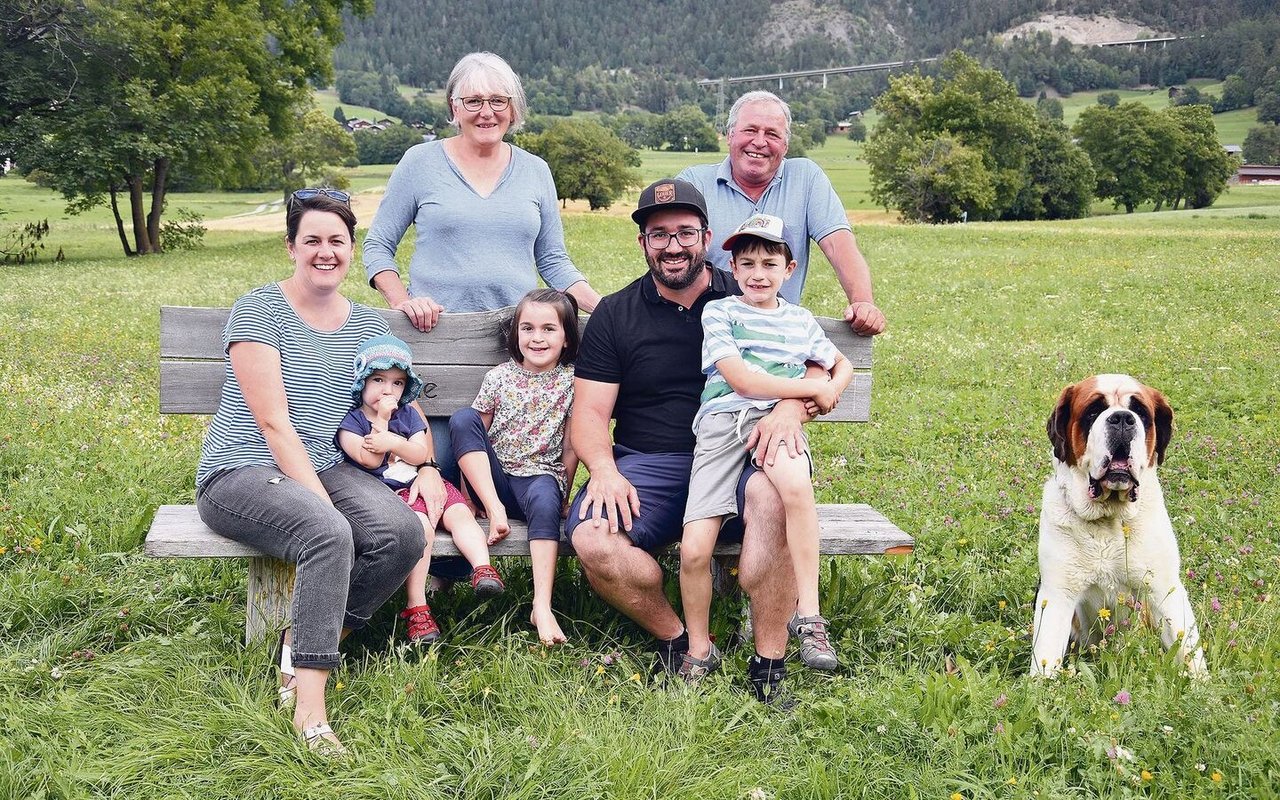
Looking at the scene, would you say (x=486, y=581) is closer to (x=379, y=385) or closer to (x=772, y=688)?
(x=379, y=385)

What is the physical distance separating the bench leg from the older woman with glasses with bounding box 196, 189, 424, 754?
0.45 feet

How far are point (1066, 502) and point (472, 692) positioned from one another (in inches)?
93.9

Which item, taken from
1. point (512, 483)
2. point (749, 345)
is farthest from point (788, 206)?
point (512, 483)

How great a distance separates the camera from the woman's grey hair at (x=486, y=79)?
4812 mm

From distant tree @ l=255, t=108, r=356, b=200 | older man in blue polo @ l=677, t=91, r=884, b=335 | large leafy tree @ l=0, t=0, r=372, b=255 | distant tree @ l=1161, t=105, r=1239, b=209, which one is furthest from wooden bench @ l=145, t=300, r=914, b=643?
distant tree @ l=1161, t=105, r=1239, b=209

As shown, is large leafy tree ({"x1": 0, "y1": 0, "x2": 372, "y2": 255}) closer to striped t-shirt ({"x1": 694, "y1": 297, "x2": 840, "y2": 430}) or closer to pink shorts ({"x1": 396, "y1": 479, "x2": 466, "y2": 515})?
pink shorts ({"x1": 396, "y1": 479, "x2": 466, "y2": 515})

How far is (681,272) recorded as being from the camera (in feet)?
14.8

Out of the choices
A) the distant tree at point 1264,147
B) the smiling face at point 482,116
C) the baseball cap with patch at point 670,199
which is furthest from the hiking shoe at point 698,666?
the distant tree at point 1264,147

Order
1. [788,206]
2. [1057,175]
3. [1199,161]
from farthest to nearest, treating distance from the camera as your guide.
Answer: [1199,161] < [1057,175] < [788,206]

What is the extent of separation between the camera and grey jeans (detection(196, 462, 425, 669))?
3.70 meters

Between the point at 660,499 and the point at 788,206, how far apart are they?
5.80ft

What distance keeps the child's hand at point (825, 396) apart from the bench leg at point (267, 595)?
7.36ft

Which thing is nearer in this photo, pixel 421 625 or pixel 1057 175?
pixel 421 625

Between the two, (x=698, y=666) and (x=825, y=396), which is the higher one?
(x=825, y=396)
